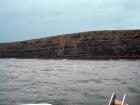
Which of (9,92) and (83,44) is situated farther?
(83,44)

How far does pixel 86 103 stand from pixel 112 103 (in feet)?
44.4

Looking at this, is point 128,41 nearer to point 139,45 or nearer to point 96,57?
point 139,45

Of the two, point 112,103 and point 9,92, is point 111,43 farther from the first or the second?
point 112,103

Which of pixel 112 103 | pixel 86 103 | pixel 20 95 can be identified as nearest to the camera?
pixel 112 103

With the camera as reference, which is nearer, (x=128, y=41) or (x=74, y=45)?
(x=128, y=41)

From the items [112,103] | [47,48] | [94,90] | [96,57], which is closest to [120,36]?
[96,57]

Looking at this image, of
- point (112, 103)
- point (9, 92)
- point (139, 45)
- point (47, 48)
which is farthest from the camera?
point (47, 48)

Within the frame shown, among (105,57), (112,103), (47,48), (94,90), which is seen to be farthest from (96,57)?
(112,103)

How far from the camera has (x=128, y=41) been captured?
178m

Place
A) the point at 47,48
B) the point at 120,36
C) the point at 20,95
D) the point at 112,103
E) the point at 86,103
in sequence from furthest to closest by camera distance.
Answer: the point at 47,48
the point at 120,36
the point at 20,95
the point at 86,103
the point at 112,103

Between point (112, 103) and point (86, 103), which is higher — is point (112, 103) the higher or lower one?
the higher one

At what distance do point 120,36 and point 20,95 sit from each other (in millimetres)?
150430

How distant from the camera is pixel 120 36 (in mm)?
183750

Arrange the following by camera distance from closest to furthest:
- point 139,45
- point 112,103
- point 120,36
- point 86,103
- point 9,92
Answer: point 112,103 → point 86,103 → point 9,92 → point 139,45 → point 120,36
